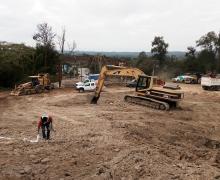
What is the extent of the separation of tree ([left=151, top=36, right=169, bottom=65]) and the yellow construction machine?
146ft

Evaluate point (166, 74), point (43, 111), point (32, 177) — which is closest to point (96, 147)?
point (32, 177)

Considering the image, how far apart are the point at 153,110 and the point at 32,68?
27971 millimetres

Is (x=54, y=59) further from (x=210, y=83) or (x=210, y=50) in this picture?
(x=210, y=50)

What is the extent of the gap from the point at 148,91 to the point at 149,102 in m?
1.08

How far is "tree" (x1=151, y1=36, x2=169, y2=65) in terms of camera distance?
85688mm

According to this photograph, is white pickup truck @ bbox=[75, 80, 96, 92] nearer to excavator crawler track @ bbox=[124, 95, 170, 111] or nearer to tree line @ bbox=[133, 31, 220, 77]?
excavator crawler track @ bbox=[124, 95, 170, 111]

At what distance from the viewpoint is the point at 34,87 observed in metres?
41.3

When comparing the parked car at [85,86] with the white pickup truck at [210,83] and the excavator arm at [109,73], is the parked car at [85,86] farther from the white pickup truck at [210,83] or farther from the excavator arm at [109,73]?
the white pickup truck at [210,83]

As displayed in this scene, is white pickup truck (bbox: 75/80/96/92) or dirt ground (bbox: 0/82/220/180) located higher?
white pickup truck (bbox: 75/80/96/92)

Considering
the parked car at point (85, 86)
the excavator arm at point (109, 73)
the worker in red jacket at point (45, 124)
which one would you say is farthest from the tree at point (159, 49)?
the worker in red jacket at point (45, 124)

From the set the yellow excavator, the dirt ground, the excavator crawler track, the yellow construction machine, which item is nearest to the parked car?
the yellow construction machine

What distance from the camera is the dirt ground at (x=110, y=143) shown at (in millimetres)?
15195

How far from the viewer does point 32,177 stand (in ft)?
48.1

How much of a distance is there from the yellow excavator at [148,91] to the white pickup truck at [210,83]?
19.0 meters
